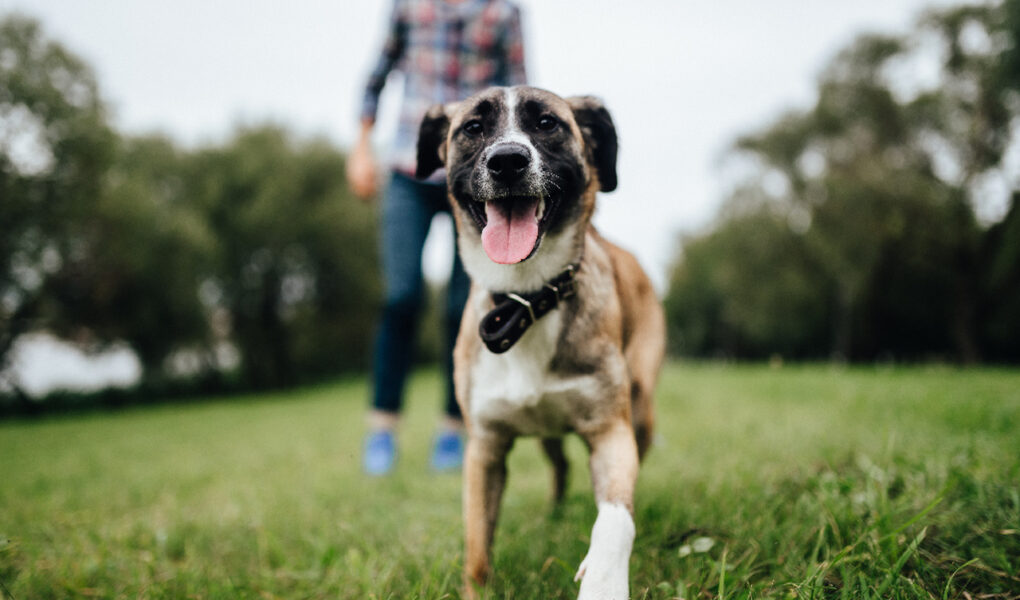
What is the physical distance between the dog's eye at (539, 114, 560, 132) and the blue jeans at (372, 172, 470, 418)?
1.41 metres

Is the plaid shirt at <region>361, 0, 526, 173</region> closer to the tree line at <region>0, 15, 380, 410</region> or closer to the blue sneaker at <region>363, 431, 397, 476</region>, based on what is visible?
the blue sneaker at <region>363, 431, 397, 476</region>

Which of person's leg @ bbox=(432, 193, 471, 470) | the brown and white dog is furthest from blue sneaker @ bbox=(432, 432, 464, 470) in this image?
the brown and white dog

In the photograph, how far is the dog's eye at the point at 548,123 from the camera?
6.57ft

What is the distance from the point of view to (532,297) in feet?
6.30

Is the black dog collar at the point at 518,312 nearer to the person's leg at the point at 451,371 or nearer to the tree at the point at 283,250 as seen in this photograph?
the person's leg at the point at 451,371

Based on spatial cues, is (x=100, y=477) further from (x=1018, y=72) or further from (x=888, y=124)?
(x=888, y=124)

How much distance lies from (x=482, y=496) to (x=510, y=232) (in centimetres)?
93

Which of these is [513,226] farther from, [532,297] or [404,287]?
[404,287]

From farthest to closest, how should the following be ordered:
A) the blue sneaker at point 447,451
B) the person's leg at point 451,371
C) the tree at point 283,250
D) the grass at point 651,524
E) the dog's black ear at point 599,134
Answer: the tree at point 283,250 → the blue sneaker at point 447,451 → the person's leg at point 451,371 → the dog's black ear at point 599,134 → the grass at point 651,524

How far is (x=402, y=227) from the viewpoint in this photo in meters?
3.35

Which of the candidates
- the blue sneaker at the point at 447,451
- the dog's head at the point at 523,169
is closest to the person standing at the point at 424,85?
the blue sneaker at the point at 447,451

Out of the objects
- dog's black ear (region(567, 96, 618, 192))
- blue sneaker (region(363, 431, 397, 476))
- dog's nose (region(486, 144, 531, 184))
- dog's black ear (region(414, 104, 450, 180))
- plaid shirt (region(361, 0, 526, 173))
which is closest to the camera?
dog's nose (region(486, 144, 531, 184))

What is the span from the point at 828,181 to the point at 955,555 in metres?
19.9

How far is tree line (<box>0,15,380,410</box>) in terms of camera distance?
16.3 meters
